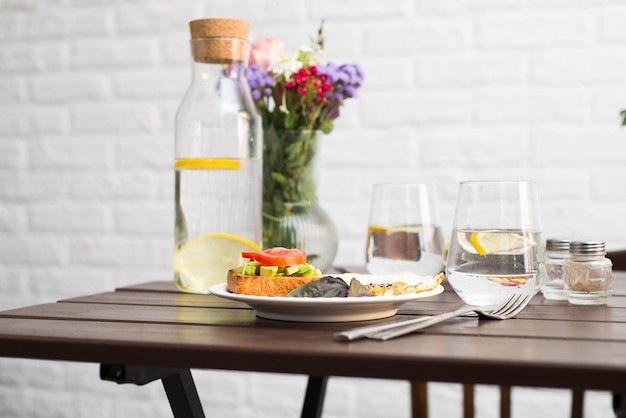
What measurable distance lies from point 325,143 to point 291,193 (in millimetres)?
745

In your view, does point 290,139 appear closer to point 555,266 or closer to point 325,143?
point 555,266

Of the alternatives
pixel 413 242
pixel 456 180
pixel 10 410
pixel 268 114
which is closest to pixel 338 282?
pixel 413 242

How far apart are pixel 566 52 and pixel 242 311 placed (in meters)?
1.26

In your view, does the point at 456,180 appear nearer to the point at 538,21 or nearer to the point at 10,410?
the point at 538,21

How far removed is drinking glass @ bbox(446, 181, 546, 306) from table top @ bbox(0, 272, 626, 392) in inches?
1.7

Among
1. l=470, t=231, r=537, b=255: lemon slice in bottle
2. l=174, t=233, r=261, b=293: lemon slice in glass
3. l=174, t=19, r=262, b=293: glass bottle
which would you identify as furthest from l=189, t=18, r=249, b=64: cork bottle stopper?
l=470, t=231, r=537, b=255: lemon slice in bottle

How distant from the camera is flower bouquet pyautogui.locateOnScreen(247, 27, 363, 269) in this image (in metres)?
1.27

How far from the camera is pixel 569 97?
1863 millimetres

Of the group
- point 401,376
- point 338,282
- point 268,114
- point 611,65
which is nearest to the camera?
point 401,376

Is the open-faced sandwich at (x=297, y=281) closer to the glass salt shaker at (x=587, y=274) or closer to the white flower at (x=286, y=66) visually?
the glass salt shaker at (x=587, y=274)

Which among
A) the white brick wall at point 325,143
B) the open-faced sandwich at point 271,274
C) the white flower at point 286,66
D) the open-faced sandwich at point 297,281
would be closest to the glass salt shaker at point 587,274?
the open-faced sandwich at point 297,281

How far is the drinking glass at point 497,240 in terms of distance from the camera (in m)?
0.86

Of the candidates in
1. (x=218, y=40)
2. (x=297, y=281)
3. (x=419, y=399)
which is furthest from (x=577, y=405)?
(x=218, y=40)

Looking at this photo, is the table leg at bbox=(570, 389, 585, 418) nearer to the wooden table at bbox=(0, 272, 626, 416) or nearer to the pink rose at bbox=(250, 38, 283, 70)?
the wooden table at bbox=(0, 272, 626, 416)
